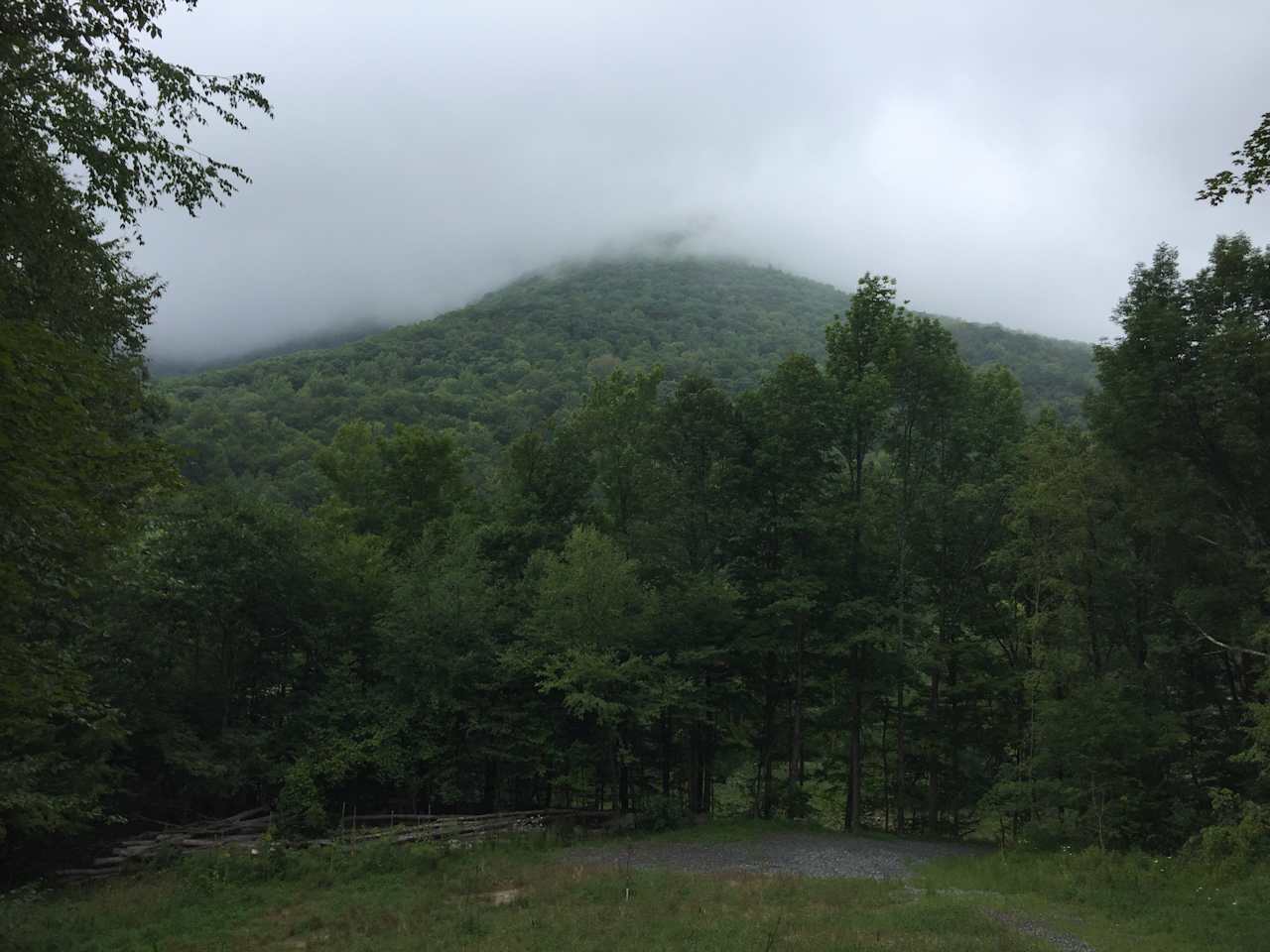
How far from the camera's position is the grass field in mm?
12430

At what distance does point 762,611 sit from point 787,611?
59.3 inches

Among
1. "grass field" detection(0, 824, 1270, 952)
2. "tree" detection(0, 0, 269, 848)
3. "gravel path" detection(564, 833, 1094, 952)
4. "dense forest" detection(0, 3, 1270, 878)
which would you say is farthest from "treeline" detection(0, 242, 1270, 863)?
"tree" detection(0, 0, 269, 848)

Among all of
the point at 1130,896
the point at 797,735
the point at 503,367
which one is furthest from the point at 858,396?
the point at 503,367

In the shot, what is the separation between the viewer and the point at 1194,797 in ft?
71.6

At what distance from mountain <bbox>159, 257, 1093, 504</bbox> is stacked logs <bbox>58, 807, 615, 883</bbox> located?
2353cm

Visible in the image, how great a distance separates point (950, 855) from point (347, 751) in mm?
18334

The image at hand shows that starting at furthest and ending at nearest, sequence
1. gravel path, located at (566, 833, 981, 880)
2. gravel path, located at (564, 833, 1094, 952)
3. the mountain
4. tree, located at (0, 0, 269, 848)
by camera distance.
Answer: the mountain
gravel path, located at (566, 833, 981, 880)
gravel path, located at (564, 833, 1094, 952)
tree, located at (0, 0, 269, 848)

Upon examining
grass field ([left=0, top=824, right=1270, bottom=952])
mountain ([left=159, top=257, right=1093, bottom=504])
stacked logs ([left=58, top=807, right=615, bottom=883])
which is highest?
mountain ([left=159, top=257, right=1093, bottom=504])

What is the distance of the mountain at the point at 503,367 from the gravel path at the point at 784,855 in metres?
25.3

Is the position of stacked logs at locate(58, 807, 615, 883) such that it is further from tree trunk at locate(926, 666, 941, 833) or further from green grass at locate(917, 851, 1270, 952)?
tree trunk at locate(926, 666, 941, 833)

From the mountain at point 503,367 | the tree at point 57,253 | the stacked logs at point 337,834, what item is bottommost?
the stacked logs at point 337,834

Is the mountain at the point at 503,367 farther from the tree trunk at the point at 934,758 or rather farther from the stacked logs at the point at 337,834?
the stacked logs at the point at 337,834

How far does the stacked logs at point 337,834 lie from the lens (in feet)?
68.0

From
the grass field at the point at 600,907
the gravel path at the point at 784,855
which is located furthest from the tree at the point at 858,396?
the grass field at the point at 600,907
